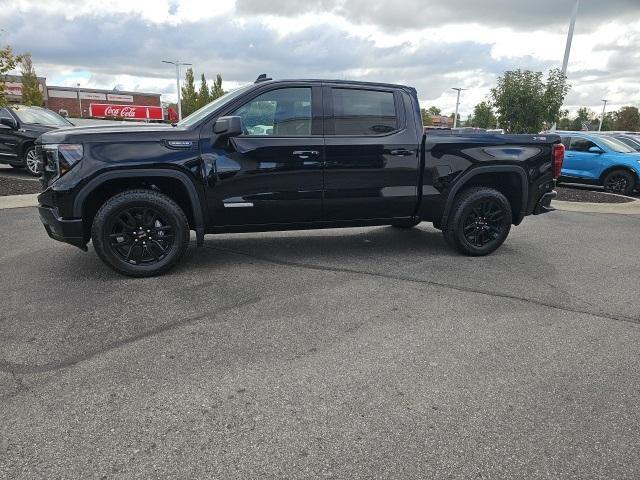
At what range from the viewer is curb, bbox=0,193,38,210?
8271 mm

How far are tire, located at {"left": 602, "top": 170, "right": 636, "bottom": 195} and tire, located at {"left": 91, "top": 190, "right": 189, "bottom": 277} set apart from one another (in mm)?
11966

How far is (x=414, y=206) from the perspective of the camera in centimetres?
550

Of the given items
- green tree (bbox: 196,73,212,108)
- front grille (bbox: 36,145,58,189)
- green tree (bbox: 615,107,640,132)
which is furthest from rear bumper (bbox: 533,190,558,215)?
green tree (bbox: 615,107,640,132)

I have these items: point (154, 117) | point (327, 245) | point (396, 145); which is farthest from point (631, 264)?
point (154, 117)

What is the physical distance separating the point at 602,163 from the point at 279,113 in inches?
434

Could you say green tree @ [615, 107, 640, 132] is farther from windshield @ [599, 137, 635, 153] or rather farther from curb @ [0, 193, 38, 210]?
curb @ [0, 193, 38, 210]

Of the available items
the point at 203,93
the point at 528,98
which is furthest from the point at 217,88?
the point at 528,98

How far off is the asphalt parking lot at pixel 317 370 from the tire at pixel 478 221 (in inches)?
17.7

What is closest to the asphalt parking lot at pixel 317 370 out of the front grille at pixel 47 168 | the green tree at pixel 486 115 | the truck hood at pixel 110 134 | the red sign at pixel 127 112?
the front grille at pixel 47 168

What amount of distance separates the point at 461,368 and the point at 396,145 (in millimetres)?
2744

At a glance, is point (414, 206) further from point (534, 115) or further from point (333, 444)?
point (534, 115)

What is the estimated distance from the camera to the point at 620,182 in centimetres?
1260

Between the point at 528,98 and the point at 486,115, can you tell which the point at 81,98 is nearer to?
the point at 486,115

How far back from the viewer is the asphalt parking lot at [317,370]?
92.0 inches
